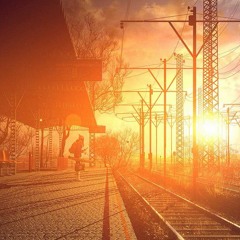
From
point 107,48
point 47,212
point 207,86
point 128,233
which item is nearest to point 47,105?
point 107,48

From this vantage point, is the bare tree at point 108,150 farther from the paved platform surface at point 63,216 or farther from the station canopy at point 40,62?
the paved platform surface at point 63,216

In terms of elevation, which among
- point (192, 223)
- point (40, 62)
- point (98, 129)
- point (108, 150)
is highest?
point (40, 62)

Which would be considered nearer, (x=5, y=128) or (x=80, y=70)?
(x=80, y=70)

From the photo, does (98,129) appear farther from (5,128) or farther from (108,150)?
(108,150)

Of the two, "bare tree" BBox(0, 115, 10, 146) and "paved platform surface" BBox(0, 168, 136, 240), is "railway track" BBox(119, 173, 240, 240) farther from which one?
"bare tree" BBox(0, 115, 10, 146)

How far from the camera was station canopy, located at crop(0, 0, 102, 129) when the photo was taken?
14391 millimetres

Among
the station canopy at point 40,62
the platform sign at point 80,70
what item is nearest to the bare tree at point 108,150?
the station canopy at point 40,62

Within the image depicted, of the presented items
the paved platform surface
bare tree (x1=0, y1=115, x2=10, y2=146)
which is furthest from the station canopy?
the paved platform surface

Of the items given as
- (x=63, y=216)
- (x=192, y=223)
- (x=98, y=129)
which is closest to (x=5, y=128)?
(x=98, y=129)

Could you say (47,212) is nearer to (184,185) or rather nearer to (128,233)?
(128,233)

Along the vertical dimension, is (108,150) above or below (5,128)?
below

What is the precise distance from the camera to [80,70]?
70.6 ft

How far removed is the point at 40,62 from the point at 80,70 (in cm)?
189

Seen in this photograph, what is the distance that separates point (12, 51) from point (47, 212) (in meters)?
9.56
